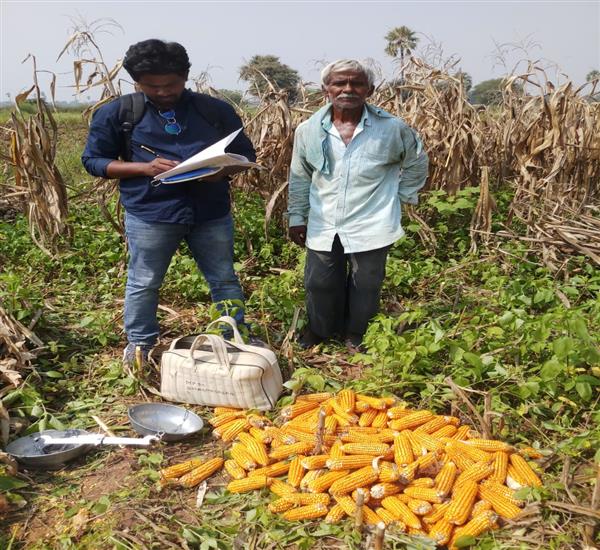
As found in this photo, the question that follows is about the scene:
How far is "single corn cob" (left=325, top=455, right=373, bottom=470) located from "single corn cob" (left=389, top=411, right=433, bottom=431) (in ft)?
1.11

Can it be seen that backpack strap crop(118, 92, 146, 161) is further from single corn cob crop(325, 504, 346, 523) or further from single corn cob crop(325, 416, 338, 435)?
single corn cob crop(325, 504, 346, 523)

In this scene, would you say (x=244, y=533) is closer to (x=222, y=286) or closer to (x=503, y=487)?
(x=503, y=487)

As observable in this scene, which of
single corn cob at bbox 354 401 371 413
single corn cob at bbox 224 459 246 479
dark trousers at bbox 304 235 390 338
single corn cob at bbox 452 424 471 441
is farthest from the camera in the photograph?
dark trousers at bbox 304 235 390 338

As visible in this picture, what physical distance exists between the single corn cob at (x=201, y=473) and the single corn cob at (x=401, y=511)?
85 cm

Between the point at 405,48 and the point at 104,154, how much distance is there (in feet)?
15.5

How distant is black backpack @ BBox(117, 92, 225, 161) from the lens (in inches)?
132

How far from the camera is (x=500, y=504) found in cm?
242

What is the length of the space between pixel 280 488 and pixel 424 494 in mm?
658

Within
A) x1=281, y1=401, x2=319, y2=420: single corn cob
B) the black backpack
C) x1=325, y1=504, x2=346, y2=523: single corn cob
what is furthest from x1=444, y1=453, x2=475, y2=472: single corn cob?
the black backpack

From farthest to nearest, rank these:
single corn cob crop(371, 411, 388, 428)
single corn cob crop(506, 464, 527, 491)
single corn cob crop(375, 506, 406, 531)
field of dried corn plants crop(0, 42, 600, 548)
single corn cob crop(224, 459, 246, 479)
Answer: field of dried corn plants crop(0, 42, 600, 548)
single corn cob crop(371, 411, 388, 428)
single corn cob crop(224, 459, 246, 479)
single corn cob crop(506, 464, 527, 491)
single corn cob crop(375, 506, 406, 531)

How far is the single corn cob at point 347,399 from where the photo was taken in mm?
3169

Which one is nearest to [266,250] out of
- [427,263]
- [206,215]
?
[427,263]

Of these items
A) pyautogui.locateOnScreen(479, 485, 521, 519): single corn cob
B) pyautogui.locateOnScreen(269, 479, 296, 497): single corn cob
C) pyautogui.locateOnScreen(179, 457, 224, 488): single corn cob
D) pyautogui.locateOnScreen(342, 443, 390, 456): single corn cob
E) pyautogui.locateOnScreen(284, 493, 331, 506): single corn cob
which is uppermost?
pyautogui.locateOnScreen(342, 443, 390, 456): single corn cob

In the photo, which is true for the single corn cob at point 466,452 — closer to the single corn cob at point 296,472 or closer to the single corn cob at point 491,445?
the single corn cob at point 491,445
